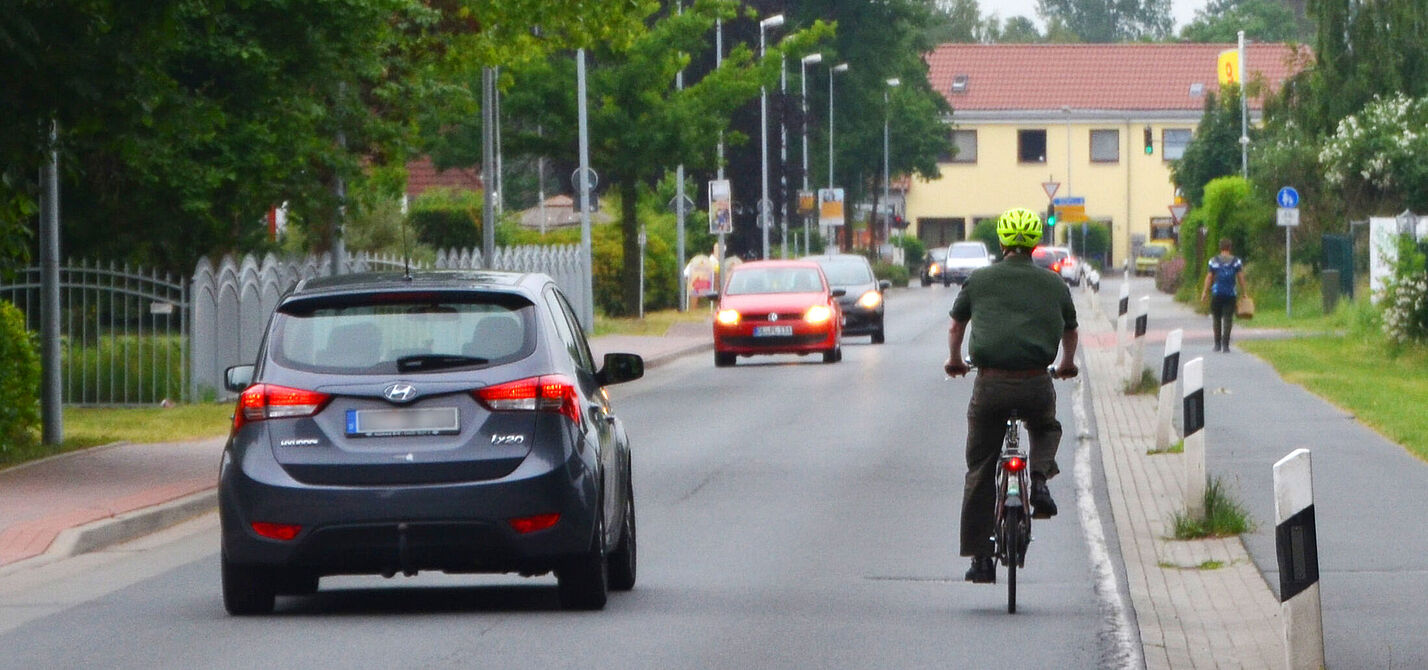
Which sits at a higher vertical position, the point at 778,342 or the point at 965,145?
the point at 965,145

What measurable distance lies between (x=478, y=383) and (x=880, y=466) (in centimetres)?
838

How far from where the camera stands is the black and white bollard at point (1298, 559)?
7.40 metres

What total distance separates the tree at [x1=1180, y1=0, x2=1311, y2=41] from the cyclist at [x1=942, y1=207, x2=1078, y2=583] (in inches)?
4871

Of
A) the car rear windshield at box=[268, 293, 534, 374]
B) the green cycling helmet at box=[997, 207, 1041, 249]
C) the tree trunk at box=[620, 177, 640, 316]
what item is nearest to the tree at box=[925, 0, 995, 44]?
the tree trunk at box=[620, 177, 640, 316]

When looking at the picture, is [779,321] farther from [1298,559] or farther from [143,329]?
[1298,559]

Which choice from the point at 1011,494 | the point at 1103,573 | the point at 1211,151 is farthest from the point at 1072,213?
the point at 1011,494

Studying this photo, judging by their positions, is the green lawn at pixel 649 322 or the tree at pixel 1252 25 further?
the tree at pixel 1252 25

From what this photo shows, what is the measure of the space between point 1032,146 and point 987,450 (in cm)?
10024

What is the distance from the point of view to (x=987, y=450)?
9883mm

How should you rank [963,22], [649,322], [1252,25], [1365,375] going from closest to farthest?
[1365,375] < [649,322] < [1252,25] < [963,22]

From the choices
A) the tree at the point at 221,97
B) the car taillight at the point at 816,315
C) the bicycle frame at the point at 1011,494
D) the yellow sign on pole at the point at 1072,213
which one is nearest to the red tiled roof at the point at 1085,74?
the yellow sign on pole at the point at 1072,213

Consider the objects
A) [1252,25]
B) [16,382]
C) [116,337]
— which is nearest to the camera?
[16,382]

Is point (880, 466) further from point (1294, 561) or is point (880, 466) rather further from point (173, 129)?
point (1294, 561)

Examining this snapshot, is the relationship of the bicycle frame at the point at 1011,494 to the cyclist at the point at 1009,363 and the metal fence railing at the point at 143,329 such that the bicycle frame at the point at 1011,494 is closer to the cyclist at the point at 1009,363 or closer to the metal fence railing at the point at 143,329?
the cyclist at the point at 1009,363
